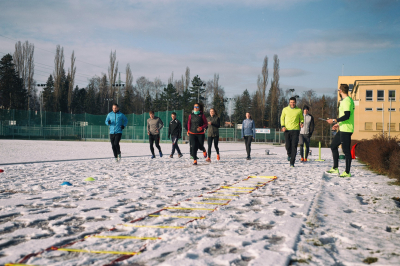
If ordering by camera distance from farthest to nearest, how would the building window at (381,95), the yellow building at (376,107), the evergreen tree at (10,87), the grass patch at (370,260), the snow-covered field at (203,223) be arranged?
the evergreen tree at (10,87), the building window at (381,95), the yellow building at (376,107), the snow-covered field at (203,223), the grass patch at (370,260)

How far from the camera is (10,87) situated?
5575cm

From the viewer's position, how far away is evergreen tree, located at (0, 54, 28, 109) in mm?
55281

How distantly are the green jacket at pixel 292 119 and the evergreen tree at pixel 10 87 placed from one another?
55976 millimetres

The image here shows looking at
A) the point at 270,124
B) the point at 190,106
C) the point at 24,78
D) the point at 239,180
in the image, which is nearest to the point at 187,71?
the point at 190,106

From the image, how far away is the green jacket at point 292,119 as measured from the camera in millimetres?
9625

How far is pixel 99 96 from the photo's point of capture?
251 feet

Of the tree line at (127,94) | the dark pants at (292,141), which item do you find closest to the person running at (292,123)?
the dark pants at (292,141)

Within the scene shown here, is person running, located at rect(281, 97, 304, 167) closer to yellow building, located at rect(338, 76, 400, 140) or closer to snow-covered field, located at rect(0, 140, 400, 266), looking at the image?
snow-covered field, located at rect(0, 140, 400, 266)

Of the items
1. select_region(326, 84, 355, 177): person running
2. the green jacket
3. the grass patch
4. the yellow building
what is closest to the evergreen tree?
the yellow building

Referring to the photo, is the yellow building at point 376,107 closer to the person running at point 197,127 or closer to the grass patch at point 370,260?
the person running at point 197,127

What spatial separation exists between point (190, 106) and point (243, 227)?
64614 mm

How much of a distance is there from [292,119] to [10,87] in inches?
2265

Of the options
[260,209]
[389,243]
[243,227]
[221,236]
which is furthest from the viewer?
[260,209]

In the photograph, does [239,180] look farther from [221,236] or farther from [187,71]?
[187,71]
